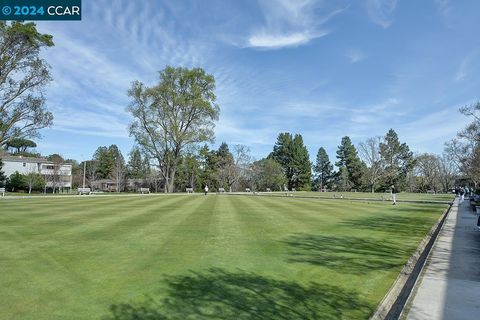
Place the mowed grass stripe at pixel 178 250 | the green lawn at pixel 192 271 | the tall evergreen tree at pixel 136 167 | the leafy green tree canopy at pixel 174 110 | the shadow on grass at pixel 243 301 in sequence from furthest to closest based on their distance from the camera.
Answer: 1. the tall evergreen tree at pixel 136 167
2. the leafy green tree canopy at pixel 174 110
3. the mowed grass stripe at pixel 178 250
4. the green lawn at pixel 192 271
5. the shadow on grass at pixel 243 301

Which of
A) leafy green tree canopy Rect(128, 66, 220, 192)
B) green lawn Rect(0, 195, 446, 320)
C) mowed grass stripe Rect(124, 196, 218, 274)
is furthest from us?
leafy green tree canopy Rect(128, 66, 220, 192)

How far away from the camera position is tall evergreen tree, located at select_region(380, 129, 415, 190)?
89.8 metres

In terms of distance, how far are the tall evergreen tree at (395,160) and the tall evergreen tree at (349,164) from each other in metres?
6.30

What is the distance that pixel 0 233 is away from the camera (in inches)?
423

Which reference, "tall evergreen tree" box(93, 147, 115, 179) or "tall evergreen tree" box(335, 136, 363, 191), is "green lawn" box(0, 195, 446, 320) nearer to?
"tall evergreen tree" box(335, 136, 363, 191)

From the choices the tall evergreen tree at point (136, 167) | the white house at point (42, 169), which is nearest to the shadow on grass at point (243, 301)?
the white house at point (42, 169)

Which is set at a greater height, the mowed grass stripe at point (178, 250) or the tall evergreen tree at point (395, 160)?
the tall evergreen tree at point (395, 160)

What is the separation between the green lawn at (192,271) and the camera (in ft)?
17.4

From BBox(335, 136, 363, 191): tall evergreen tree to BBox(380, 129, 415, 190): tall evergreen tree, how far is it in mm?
6300

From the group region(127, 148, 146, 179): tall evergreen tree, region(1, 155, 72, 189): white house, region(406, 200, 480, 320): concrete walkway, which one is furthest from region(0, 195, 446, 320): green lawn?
region(127, 148, 146, 179): tall evergreen tree

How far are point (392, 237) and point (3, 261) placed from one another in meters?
11.2

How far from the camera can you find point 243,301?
567 cm

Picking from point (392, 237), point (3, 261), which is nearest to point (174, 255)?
point (3, 261)

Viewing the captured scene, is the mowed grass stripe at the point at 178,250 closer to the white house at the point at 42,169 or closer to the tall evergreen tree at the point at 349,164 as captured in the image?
the white house at the point at 42,169
